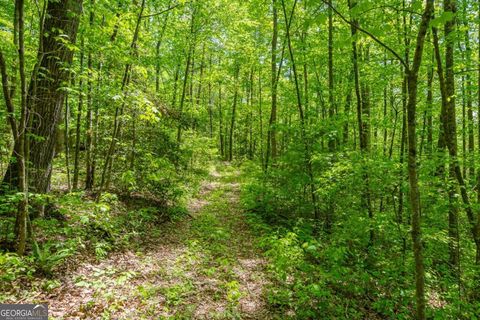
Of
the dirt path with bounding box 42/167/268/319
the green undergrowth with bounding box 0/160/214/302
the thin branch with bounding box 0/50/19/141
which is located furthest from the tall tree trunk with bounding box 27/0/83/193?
the dirt path with bounding box 42/167/268/319

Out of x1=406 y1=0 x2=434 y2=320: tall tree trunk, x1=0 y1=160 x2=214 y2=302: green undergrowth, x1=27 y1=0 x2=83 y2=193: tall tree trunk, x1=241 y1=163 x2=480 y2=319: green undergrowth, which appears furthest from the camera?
x1=27 y1=0 x2=83 y2=193: tall tree trunk

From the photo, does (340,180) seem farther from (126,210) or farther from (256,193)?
(126,210)

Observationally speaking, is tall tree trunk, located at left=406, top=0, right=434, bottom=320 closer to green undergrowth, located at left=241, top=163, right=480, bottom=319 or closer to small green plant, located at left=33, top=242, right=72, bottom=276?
green undergrowth, located at left=241, top=163, right=480, bottom=319

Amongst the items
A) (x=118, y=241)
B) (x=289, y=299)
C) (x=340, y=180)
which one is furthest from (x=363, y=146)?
(x=118, y=241)

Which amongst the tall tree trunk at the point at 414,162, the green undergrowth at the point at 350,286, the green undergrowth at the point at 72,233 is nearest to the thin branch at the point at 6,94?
the green undergrowth at the point at 72,233

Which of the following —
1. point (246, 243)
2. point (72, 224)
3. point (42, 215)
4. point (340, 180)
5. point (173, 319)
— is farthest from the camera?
point (246, 243)

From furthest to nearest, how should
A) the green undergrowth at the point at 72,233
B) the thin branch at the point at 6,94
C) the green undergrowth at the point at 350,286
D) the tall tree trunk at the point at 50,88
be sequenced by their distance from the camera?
the tall tree trunk at the point at 50,88 < the green undergrowth at the point at 350,286 < the green undergrowth at the point at 72,233 < the thin branch at the point at 6,94

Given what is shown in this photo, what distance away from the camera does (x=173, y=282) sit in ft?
14.9

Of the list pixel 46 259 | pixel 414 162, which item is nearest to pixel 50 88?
pixel 46 259

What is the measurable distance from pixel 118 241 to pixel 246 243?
3103 millimetres

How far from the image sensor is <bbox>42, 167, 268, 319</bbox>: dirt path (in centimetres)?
357

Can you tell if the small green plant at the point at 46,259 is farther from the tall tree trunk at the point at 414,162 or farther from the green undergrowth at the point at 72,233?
the tall tree trunk at the point at 414,162

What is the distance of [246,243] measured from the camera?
6.87 meters

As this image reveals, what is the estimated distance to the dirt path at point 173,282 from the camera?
3572 mm
